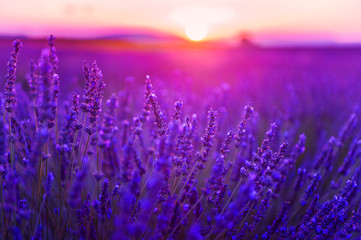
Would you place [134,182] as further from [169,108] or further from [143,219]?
[169,108]

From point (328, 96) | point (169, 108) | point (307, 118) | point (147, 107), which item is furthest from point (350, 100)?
point (147, 107)

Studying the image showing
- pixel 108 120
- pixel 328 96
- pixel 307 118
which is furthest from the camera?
pixel 328 96

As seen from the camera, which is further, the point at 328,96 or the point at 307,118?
the point at 328,96

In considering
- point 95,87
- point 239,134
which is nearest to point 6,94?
point 95,87

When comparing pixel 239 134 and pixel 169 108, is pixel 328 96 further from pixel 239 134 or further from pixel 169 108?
pixel 239 134

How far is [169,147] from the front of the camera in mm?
946

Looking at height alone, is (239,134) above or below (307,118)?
below

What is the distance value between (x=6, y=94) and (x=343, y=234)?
1617mm

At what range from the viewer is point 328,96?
4195 mm

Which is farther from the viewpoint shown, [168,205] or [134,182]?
[168,205]

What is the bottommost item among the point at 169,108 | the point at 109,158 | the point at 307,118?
the point at 109,158

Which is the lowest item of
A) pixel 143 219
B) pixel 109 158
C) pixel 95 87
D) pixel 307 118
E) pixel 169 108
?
pixel 143 219

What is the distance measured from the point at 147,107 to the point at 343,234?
106 centimetres

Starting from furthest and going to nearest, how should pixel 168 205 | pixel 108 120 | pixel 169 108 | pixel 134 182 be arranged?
pixel 169 108, pixel 168 205, pixel 108 120, pixel 134 182
